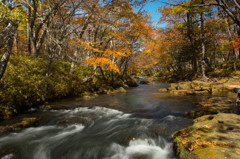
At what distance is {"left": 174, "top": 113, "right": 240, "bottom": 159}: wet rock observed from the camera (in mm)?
2553

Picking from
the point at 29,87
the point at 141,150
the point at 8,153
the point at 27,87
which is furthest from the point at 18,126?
the point at 141,150

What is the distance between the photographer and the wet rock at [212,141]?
2.55 metres

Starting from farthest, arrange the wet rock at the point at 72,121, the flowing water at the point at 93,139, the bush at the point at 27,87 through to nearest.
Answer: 1. the bush at the point at 27,87
2. the wet rock at the point at 72,121
3. the flowing water at the point at 93,139

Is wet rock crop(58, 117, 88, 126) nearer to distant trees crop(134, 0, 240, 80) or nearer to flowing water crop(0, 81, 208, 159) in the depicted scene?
flowing water crop(0, 81, 208, 159)

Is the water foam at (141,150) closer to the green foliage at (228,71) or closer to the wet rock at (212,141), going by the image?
the wet rock at (212,141)

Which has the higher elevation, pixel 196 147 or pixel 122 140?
pixel 196 147

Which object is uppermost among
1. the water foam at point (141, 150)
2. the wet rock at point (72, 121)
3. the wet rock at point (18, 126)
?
the wet rock at point (18, 126)

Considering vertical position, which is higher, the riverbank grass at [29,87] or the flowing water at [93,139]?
the riverbank grass at [29,87]

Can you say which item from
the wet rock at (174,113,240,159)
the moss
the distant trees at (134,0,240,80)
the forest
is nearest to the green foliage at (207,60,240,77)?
the forest

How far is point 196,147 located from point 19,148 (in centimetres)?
506

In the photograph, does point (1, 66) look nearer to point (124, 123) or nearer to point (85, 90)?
point (124, 123)

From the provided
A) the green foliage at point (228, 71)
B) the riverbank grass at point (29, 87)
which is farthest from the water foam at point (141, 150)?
the green foliage at point (228, 71)

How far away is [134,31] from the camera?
14.3 m

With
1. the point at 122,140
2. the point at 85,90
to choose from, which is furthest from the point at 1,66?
the point at 85,90
